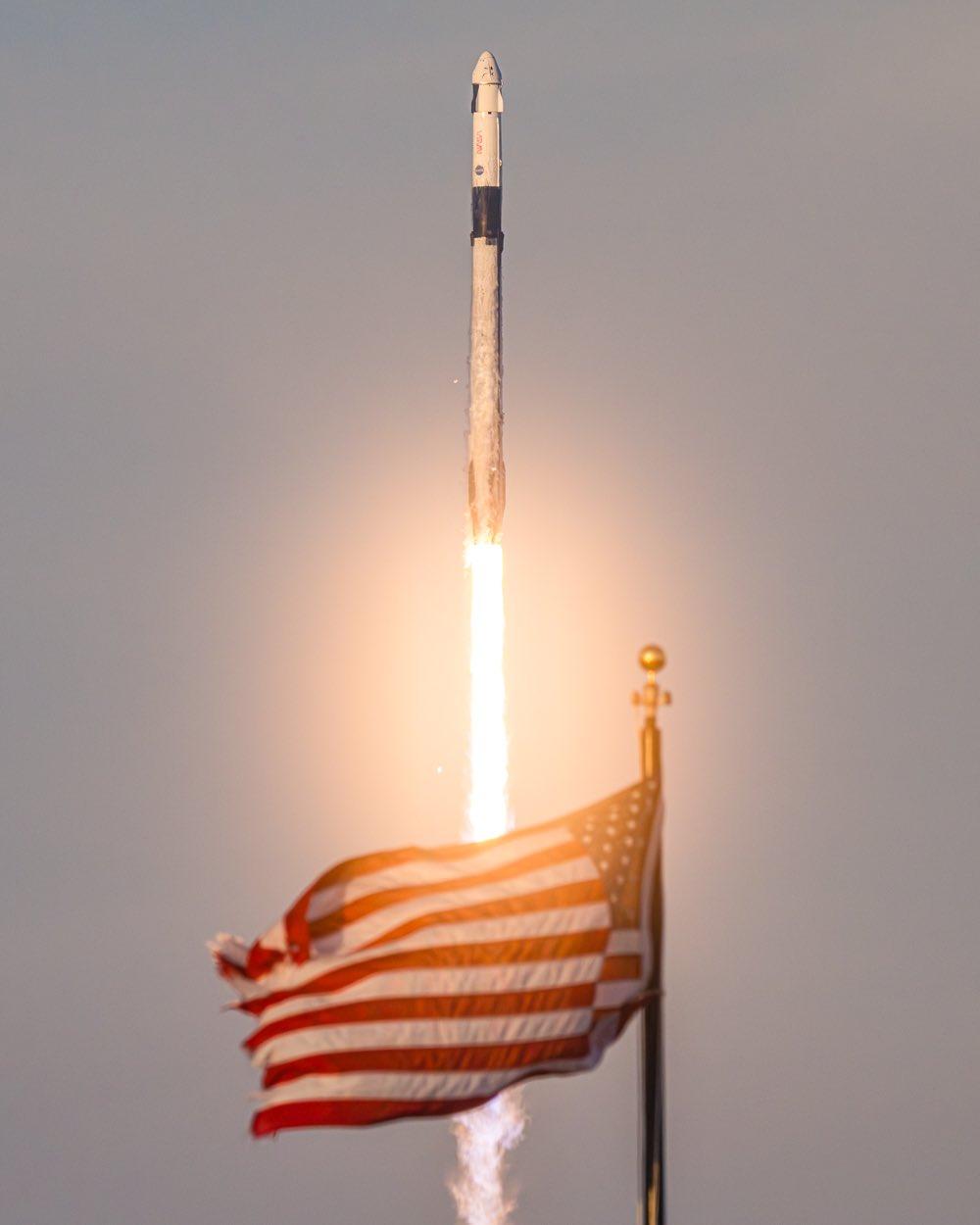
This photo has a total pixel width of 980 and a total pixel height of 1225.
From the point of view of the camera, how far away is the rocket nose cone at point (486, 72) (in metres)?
101

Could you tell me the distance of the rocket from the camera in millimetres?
99750

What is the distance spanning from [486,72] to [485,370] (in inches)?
326

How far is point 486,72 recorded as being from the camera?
3989 inches

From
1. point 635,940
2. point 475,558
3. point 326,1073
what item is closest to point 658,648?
point 635,940

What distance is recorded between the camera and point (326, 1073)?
46.2 meters

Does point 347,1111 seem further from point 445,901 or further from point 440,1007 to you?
point 445,901

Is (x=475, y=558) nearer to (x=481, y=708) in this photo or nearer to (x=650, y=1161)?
(x=481, y=708)

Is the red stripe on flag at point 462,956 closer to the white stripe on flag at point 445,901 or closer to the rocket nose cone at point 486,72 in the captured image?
the white stripe on flag at point 445,901

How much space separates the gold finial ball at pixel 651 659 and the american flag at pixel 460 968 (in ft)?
5.33

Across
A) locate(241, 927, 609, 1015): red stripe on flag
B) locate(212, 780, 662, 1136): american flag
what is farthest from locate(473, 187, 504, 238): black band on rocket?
locate(241, 927, 609, 1015): red stripe on flag

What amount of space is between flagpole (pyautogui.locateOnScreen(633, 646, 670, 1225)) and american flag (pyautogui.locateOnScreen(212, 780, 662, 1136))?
1.19ft

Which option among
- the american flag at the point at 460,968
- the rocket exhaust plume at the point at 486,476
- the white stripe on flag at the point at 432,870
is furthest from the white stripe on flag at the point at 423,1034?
the rocket exhaust plume at the point at 486,476

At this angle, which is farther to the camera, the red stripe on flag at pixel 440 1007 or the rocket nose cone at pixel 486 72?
the rocket nose cone at pixel 486 72

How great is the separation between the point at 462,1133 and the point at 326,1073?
58.0 meters
